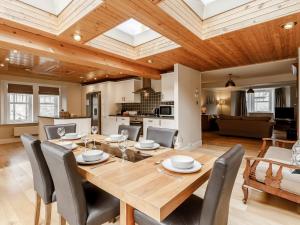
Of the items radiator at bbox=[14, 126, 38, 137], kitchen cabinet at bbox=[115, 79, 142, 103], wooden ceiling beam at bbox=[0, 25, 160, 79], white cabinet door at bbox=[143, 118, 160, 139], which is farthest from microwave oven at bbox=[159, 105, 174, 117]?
radiator at bbox=[14, 126, 38, 137]

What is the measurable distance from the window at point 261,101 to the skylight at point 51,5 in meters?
10.9

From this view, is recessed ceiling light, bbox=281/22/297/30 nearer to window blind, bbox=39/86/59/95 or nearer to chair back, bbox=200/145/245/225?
chair back, bbox=200/145/245/225

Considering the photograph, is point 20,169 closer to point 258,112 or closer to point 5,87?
point 5,87

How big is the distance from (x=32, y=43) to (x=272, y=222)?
12.5ft

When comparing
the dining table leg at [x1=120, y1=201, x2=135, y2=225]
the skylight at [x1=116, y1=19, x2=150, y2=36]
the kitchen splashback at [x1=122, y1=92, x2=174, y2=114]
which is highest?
the skylight at [x1=116, y1=19, x2=150, y2=36]

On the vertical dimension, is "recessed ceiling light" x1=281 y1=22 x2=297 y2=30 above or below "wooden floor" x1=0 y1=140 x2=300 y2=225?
above

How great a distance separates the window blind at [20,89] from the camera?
18.5 feet

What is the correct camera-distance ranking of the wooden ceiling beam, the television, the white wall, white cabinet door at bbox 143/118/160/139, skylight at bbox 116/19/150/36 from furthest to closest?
1. the television
2. white cabinet door at bbox 143/118/160/139
3. the white wall
4. skylight at bbox 116/19/150/36
5. the wooden ceiling beam

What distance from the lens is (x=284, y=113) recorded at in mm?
8320

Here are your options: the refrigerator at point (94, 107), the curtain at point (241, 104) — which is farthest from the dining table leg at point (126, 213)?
the curtain at point (241, 104)

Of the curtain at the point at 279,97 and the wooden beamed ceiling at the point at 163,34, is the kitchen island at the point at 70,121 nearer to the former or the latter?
the wooden beamed ceiling at the point at 163,34

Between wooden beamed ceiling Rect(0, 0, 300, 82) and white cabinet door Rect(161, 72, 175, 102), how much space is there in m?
0.67

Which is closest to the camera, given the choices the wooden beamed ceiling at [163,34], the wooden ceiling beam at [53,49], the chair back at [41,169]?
the chair back at [41,169]

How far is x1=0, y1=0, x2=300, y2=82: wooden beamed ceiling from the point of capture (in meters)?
1.96
